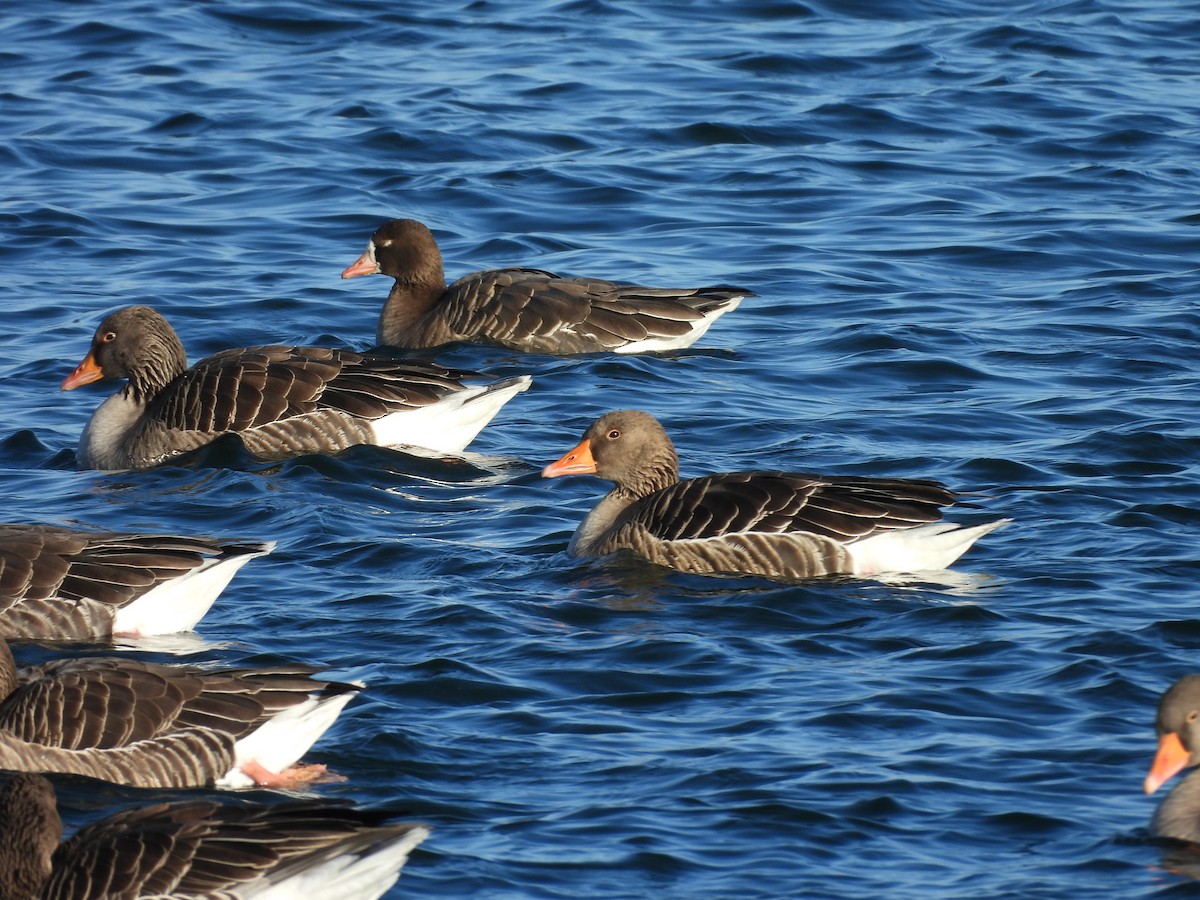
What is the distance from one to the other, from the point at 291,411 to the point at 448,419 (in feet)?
3.60

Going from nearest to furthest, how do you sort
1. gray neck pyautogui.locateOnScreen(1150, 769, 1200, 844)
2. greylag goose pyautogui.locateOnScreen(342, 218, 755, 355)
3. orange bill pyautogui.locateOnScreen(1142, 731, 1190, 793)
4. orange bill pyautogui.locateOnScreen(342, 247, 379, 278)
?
gray neck pyautogui.locateOnScreen(1150, 769, 1200, 844) < orange bill pyautogui.locateOnScreen(1142, 731, 1190, 793) < greylag goose pyautogui.locateOnScreen(342, 218, 755, 355) < orange bill pyautogui.locateOnScreen(342, 247, 379, 278)

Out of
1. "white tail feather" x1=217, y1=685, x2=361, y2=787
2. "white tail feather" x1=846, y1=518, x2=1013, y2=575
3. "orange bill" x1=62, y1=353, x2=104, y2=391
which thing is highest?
"white tail feather" x1=217, y1=685, x2=361, y2=787

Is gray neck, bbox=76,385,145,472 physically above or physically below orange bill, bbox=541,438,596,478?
below

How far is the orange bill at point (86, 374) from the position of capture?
1405cm

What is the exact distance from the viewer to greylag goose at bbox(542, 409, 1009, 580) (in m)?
11.0

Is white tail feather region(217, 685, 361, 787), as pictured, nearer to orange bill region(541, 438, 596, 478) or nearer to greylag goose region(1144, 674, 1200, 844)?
Result: greylag goose region(1144, 674, 1200, 844)

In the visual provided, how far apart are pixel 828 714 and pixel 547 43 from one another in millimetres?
18201

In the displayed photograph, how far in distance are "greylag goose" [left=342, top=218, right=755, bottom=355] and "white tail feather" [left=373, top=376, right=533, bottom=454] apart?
7.86ft

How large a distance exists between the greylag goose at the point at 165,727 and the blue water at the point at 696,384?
0.26m

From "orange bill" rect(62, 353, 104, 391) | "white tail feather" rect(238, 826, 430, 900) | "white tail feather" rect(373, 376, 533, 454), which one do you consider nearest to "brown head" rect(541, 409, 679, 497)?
"white tail feather" rect(373, 376, 533, 454)

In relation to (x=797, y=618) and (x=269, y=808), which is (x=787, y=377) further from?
(x=269, y=808)

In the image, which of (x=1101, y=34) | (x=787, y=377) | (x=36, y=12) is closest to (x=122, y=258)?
(x=787, y=377)

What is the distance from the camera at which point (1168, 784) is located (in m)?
8.41

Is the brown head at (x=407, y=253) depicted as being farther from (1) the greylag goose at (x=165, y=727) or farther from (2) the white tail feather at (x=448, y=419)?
(1) the greylag goose at (x=165, y=727)
